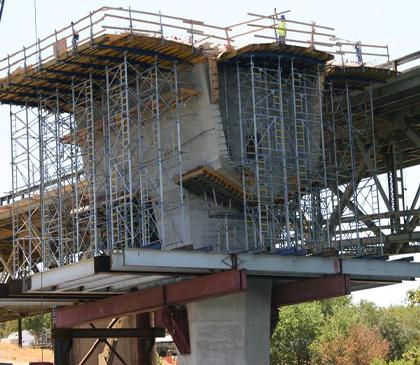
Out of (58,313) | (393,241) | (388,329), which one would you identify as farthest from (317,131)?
(388,329)

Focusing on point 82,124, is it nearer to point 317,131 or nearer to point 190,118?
point 190,118

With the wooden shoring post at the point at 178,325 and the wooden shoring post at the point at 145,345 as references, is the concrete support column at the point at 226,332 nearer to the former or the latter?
the wooden shoring post at the point at 178,325

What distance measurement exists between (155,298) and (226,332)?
278cm

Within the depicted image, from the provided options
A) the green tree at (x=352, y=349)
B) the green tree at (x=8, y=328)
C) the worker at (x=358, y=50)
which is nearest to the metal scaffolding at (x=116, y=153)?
the worker at (x=358, y=50)

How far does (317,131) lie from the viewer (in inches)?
1438

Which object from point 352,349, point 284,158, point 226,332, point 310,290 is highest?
point 284,158

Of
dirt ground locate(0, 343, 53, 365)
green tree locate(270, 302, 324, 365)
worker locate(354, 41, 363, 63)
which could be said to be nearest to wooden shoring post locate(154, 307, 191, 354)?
worker locate(354, 41, 363, 63)

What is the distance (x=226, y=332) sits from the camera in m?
33.7

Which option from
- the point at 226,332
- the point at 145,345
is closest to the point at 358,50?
the point at 226,332

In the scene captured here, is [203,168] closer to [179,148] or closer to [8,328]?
[179,148]

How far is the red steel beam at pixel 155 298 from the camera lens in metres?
30.3

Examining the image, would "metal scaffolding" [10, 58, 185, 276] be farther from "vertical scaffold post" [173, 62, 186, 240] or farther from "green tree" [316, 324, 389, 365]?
"green tree" [316, 324, 389, 365]

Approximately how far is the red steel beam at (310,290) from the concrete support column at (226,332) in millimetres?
1670

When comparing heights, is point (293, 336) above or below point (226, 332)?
below
